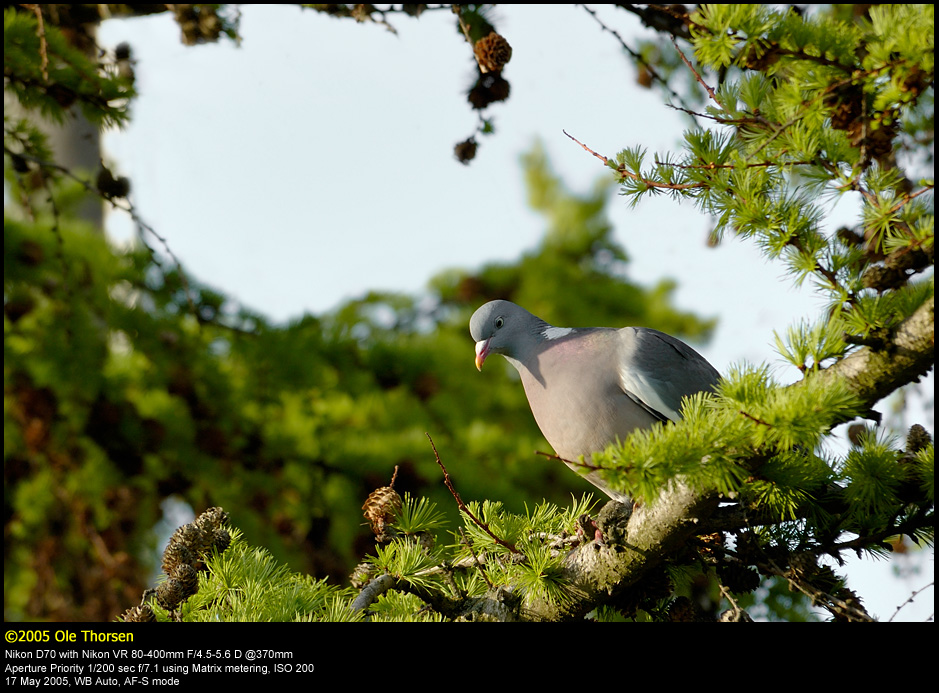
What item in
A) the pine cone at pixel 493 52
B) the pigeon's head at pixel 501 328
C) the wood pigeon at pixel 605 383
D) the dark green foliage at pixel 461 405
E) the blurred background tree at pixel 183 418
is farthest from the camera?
→ the blurred background tree at pixel 183 418

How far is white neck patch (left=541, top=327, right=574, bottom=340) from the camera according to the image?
6.84ft

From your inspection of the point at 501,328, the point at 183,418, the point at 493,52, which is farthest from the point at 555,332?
the point at 183,418

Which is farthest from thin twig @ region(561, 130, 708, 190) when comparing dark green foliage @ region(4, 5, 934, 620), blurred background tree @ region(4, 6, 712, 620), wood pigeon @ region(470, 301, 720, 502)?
blurred background tree @ region(4, 6, 712, 620)

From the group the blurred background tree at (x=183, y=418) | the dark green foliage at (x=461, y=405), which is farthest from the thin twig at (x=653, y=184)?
the blurred background tree at (x=183, y=418)

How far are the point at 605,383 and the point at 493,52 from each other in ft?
3.01

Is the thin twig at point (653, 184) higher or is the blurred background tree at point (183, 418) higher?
the blurred background tree at point (183, 418)

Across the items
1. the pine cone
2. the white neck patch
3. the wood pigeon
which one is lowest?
the wood pigeon

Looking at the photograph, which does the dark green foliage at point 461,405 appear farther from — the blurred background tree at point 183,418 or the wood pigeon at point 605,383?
the wood pigeon at point 605,383

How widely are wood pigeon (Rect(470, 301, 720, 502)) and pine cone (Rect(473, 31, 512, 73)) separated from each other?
2.43 ft

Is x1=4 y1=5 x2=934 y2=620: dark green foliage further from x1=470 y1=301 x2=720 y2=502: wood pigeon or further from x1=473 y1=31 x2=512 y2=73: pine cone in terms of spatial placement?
x1=473 y1=31 x2=512 y2=73: pine cone

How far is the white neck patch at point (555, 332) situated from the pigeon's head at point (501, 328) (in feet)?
0.11

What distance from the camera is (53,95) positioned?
93.0 inches

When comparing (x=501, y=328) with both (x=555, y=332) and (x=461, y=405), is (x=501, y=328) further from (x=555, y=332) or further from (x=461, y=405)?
(x=461, y=405)

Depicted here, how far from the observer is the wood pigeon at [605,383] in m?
1.88
